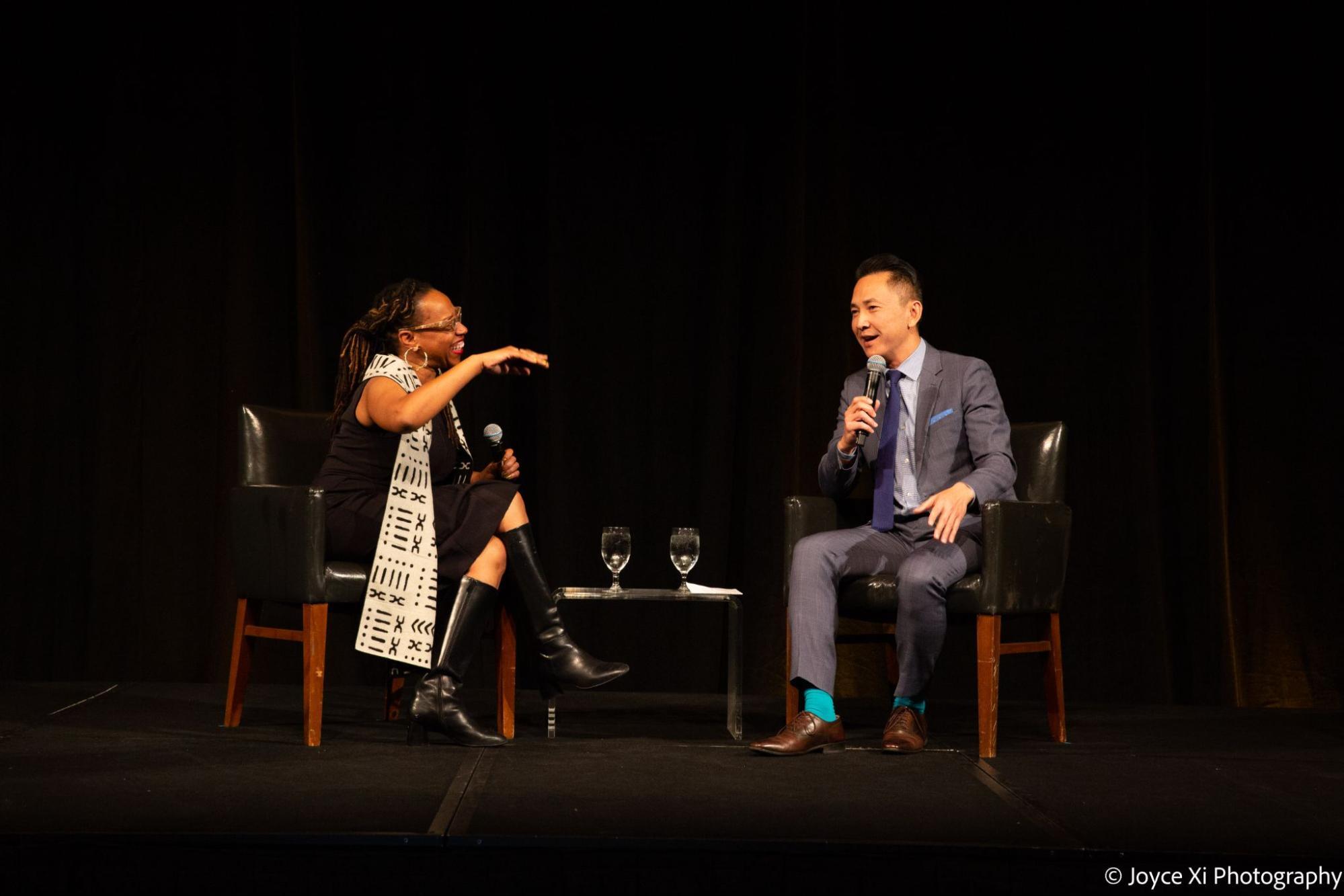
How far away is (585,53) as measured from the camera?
446 centimetres

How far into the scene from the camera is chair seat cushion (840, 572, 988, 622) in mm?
3207

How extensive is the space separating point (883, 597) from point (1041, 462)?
0.66 meters

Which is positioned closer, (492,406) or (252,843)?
(252,843)

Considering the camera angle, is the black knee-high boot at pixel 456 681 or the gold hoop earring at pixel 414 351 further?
the gold hoop earring at pixel 414 351

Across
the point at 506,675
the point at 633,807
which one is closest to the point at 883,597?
the point at 506,675

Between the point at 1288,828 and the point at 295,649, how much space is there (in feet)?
10.2

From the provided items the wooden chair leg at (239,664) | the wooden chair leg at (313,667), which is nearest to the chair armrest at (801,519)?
the wooden chair leg at (313,667)

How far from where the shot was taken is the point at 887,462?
11.4 feet

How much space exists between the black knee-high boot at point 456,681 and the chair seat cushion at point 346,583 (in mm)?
228

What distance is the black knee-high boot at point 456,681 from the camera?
3.13m

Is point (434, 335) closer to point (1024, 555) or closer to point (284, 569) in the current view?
point (284, 569)

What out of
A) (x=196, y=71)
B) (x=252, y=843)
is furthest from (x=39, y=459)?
(x=252, y=843)

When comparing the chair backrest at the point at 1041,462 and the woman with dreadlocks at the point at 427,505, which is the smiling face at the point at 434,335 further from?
the chair backrest at the point at 1041,462

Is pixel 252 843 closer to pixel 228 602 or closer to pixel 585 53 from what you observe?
pixel 228 602
